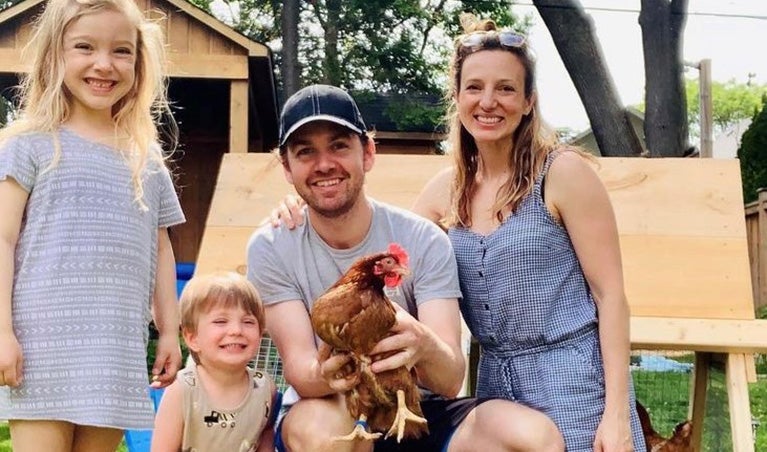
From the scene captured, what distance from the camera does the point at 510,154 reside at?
7.66 ft

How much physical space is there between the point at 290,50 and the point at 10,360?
36.8ft

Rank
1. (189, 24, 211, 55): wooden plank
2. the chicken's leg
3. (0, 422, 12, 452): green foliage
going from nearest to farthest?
the chicken's leg
(0, 422, 12, 452): green foliage
(189, 24, 211, 55): wooden plank

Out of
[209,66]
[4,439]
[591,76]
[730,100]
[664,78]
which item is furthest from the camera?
[730,100]

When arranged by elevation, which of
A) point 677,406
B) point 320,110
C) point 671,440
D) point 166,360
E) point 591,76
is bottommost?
point 677,406

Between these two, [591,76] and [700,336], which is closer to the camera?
[700,336]

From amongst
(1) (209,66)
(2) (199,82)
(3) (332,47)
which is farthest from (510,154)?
(3) (332,47)

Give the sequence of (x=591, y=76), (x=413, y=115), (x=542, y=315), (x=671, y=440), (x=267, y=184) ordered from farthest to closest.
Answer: (x=413, y=115) < (x=591, y=76) < (x=267, y=184) < (x=671, y=440) < (x=542, y=315)

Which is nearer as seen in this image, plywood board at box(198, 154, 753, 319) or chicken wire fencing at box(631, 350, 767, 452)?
plywood board at box(198, 154, 753, 319)

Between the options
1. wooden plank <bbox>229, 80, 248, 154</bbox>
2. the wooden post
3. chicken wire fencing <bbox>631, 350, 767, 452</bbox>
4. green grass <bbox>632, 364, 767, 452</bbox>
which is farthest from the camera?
the wooden post

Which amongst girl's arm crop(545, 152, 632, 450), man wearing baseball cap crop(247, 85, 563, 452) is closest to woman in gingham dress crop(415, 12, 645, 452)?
girl's arm crop(545, 152, 632, 450)

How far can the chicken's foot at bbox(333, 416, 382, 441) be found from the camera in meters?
1.90

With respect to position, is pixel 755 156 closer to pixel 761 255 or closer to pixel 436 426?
pixel 761 255

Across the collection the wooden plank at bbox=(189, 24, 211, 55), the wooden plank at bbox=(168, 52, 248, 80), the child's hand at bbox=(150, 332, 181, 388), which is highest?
the wooden plank at bbox=(189, 24, 211, 55)

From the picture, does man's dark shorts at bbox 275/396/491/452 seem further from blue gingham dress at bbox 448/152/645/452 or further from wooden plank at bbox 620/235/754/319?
wooden plank at bbox 620/235/754/319
